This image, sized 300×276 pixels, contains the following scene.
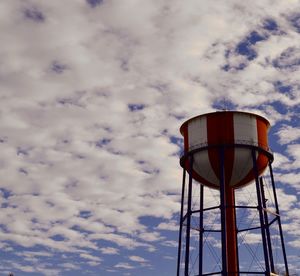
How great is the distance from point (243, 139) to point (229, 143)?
100cm

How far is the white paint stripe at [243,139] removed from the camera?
34.8 m

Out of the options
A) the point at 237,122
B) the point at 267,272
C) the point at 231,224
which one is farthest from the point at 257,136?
the point at 267,272

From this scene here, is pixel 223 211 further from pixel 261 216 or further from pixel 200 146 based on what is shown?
pixel 200 146

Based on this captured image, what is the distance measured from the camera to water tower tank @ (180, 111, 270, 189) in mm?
34812

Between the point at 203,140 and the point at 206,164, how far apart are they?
1630 mm

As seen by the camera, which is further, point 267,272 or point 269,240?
point 269,240

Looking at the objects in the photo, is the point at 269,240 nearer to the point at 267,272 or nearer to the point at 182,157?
the point at 267,272

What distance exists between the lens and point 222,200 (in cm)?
3369

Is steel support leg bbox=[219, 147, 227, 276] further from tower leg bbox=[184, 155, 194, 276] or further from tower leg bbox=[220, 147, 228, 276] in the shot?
tower leg bbox=[184, 155, 194, 276]

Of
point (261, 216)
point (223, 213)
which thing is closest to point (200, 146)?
point (223, 213)

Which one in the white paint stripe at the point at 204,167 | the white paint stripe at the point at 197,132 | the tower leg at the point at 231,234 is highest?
the white paint stripe at the point at 197,132

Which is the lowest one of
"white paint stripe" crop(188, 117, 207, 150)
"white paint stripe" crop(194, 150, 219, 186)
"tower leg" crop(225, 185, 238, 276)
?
"tower leg" crop(225, 185, 238, 276)

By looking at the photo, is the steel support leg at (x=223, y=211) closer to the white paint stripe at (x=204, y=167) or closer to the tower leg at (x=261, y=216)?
the white paint stripe at (x=204, y=167)

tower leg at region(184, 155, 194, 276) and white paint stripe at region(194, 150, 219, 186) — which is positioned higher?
white paint stripe at region(194, 150, 219, 186)
